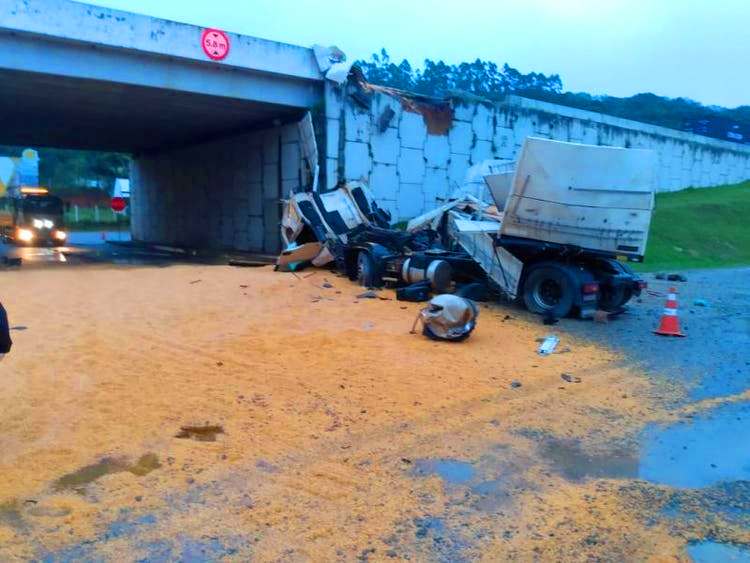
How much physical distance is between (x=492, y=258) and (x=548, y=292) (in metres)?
1.25

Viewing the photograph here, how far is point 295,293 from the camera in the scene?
1272cm

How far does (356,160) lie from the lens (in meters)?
20.4

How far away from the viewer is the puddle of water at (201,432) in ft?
16.9

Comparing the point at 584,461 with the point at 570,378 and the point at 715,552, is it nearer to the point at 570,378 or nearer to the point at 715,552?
the point at 715,552

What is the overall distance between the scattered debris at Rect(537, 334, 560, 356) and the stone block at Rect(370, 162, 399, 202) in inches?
502

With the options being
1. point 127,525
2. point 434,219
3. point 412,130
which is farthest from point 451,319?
point 412,130

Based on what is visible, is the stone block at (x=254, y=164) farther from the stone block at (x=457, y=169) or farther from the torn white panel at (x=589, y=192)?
the torn white panel at (x=589, y=192)

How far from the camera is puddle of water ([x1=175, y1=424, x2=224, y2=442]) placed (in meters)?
5.15

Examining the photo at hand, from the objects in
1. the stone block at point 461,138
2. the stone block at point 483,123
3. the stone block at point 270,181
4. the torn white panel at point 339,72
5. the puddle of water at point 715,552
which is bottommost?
the puddle of water at point 715,552

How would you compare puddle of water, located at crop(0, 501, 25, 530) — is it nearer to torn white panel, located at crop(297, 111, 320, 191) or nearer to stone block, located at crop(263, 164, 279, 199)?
torn white panel, located at crop(297, 111, 320, 191)

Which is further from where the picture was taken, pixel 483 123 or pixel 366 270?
pixel 483 123

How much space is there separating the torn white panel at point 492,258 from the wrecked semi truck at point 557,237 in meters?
0.02

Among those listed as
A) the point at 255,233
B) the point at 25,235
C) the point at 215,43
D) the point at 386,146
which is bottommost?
the point at 25,235

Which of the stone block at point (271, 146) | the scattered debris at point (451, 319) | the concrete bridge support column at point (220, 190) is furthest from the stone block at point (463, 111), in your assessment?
the scattered debris at point (451, 319)
